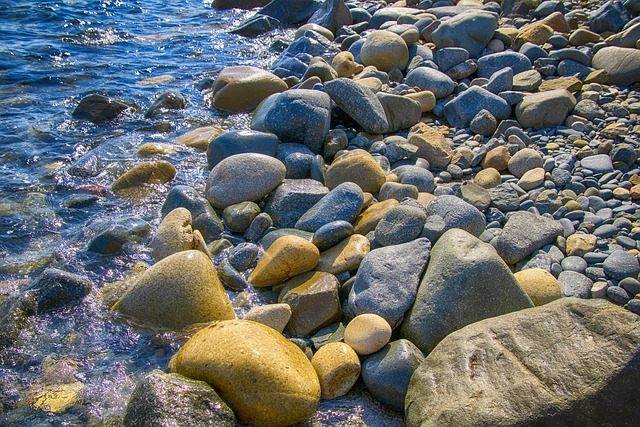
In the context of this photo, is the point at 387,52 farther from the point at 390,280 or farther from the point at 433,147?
the point at 390,280

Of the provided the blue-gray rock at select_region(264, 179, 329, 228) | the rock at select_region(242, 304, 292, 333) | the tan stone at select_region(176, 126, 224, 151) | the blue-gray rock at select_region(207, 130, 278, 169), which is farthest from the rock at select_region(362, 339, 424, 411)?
the tan stone at select_region(176, 126, 224, 151)

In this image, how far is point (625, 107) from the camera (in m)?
5.95

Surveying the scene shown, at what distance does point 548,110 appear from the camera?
5.98 metres

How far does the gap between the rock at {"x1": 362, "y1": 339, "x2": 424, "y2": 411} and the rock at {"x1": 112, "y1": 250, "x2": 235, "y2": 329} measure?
118 centimetres

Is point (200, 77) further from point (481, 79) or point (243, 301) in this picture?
point (243, 301)

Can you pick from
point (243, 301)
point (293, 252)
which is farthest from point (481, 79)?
point (243, 301)

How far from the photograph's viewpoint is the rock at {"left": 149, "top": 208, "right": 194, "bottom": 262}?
445 centimetres

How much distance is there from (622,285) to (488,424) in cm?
196

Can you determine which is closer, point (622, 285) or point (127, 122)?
point (622, 285)

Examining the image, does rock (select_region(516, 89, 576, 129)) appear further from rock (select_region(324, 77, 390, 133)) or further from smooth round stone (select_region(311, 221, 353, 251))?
smooth round stone (select_region(311, 221, 353, 251))

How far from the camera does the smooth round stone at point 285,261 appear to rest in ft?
13.4

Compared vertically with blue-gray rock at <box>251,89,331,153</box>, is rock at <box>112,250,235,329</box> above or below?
below

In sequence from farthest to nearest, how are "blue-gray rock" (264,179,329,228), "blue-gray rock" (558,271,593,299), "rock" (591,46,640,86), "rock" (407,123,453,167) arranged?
"rock" (591,46,640,86) → "rock" (407,123,453,167) → "blue-gray rock" (264,179,329,228) → "blue-gray rock" (558,271,593,299)

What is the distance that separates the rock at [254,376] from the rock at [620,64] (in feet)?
19.0
